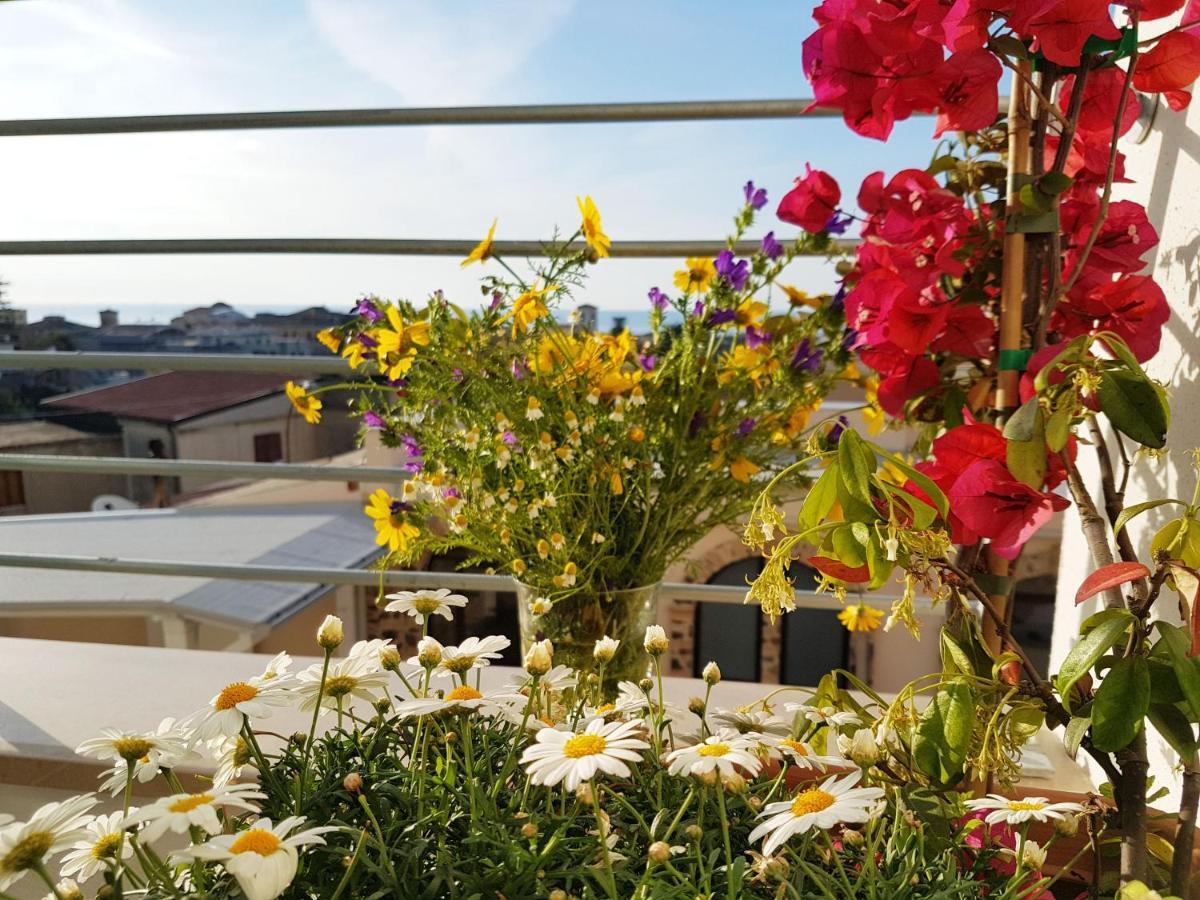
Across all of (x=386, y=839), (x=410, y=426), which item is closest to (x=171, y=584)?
(x=410, y=426)

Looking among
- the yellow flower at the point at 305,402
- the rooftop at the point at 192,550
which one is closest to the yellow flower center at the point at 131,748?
the yellow flower at the point at 305,402

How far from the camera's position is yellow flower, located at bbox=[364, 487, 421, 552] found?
0.99 metres

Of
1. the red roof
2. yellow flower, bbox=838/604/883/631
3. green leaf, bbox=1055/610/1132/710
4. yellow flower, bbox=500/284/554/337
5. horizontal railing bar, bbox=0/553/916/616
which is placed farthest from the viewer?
the red roof

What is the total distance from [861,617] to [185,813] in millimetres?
902

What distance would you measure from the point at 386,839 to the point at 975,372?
614mm

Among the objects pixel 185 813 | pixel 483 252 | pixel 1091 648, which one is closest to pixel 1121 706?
pixel 1091 648

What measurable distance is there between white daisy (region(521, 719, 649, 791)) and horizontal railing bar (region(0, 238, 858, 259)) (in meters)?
0.72

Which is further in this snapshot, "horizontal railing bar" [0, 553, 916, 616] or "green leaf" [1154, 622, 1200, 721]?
"horizontal railing bar" [0, 553, 916, 616]

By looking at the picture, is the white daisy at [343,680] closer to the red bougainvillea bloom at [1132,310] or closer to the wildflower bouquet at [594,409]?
the wildflower bouquet at [594,409]

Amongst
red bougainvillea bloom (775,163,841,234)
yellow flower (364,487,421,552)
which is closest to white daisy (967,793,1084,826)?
red bougainvillea bloom (775,163,841,234)

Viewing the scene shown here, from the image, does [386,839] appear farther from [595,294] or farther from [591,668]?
[595,294]

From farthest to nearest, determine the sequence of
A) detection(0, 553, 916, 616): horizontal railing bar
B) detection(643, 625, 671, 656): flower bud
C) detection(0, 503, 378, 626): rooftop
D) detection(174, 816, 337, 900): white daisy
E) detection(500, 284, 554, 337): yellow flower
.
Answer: detection(0, 503, 378, 626): rooftop < detection(0, 553, 916, 616): horizontal railing bar < detection(500, 284, 554, 337): yellow flower < detection(643, 625, 671, 656): flower bud < detection(174, 816, 337, 900): white daisy

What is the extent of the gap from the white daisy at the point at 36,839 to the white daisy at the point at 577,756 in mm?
220

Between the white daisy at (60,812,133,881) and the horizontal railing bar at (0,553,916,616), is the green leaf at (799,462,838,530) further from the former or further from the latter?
the horizontal railing bar at (0,553,916,616)
